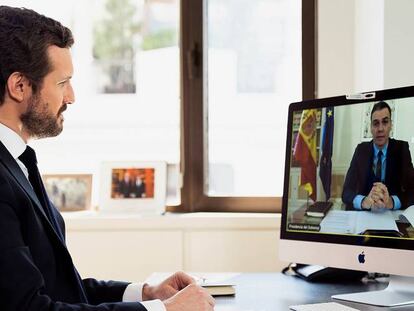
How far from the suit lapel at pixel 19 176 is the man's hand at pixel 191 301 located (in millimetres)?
298

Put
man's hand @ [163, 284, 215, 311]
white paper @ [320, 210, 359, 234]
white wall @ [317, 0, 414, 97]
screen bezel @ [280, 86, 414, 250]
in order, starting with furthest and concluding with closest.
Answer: white wall @ [317, 0, 414, 97], white paper @ [320, 210, 359, 234], screen bezel @ [280, 86, 414, 250], man's hand @ [163, 284, 215, 311]

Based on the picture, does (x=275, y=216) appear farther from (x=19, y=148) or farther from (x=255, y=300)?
(x=19, y=148)

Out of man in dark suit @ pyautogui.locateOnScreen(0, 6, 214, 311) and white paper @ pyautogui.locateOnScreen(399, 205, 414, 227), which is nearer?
man in dark suit @ pyautogui.locateOnScreen(0, 6, 214, 311)

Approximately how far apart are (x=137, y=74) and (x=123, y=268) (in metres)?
0.93

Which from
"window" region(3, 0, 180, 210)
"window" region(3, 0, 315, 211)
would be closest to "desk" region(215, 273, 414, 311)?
"window" region(3, 0, 315, 211)

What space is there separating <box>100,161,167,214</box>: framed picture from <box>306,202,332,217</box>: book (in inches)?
42.7

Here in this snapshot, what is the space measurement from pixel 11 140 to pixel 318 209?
850 millimetres

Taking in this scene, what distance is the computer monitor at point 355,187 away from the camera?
1701 millimetres

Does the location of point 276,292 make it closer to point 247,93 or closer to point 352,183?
point 352,183

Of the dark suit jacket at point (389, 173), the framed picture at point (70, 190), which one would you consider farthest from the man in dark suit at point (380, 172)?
the framed picture at point (70, 190)

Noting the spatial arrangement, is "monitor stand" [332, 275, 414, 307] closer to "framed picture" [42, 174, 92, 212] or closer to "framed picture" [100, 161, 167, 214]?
"framed picture" [100, 161, 167, 214]

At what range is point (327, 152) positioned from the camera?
1.88 meters

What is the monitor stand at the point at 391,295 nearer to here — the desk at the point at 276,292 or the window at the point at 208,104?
the desk at the point at 276,292

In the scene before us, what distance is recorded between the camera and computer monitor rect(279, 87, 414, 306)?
67.0 inches
